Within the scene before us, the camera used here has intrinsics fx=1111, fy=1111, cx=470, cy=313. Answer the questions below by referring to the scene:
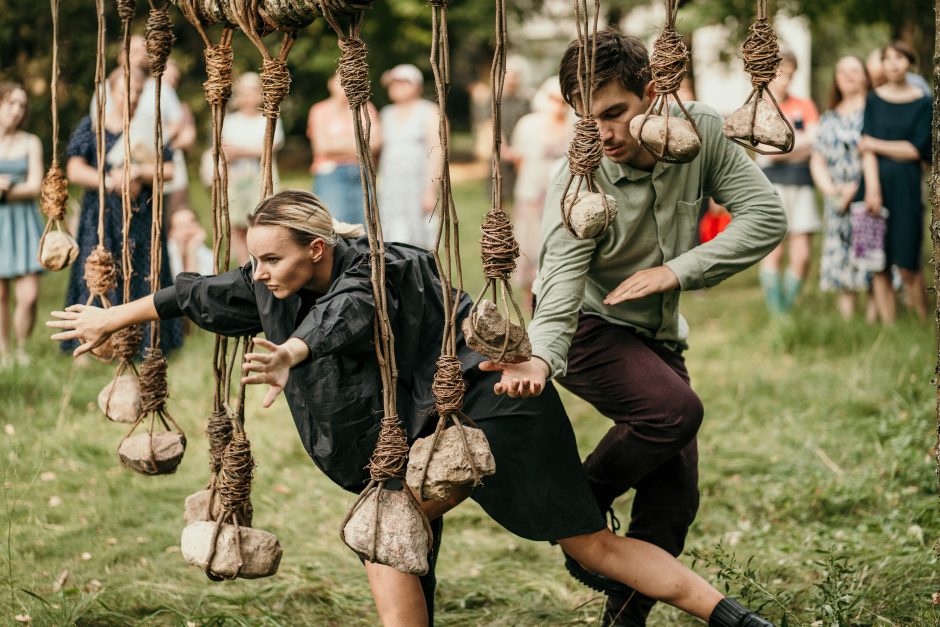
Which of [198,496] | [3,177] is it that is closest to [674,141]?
[198,496]

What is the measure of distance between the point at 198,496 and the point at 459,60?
27349mm

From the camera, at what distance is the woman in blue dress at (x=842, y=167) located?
7867 mm

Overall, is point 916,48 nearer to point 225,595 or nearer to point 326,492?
point 326,492

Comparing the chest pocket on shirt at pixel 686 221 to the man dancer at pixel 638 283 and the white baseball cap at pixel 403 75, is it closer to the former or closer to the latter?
the man dancer at pixel 638 283

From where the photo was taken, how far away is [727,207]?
331cm

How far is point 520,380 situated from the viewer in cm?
268

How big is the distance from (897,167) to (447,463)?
5.97 meters

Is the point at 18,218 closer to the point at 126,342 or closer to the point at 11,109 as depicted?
the point at 11,109

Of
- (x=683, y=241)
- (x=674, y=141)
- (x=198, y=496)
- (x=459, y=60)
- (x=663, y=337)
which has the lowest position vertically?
(x=198, y=496)

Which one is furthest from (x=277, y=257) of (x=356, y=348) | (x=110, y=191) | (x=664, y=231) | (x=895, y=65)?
(x=895, y=65)

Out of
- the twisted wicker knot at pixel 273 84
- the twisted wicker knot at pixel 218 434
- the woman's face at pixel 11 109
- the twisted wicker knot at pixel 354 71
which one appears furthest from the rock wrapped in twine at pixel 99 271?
the woman's face at pixel 11 109

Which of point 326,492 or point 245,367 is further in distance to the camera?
point 326,492

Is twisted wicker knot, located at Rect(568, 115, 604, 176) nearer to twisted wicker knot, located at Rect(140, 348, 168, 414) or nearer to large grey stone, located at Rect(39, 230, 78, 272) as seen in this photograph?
twisted wicker knot, located at Rect(140, 348, 168, 414)

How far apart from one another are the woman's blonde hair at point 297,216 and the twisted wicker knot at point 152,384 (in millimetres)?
663
